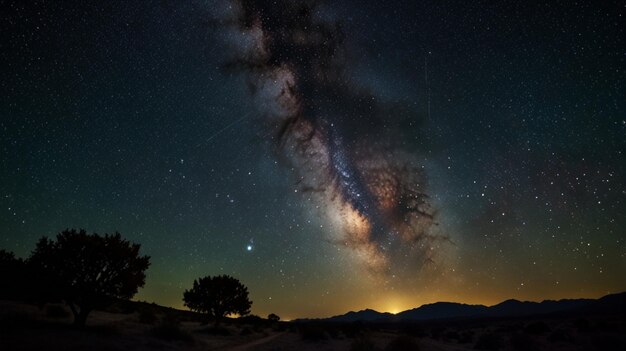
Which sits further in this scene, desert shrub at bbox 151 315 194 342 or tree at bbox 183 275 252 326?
tree at bbox 183 275 252 326

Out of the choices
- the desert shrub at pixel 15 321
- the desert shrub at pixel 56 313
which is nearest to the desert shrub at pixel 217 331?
the desert shrub at pixel 56 313

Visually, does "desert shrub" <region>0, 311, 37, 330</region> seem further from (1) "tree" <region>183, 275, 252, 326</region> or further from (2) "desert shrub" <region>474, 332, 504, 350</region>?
(2) "desert shrub" <region>474, 332, 504, 350</region>

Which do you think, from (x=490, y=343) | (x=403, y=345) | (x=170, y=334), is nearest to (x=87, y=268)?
(x=170, y=334)

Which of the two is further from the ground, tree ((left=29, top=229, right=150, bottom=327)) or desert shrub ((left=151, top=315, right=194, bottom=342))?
tree ((left=29, top=229, right=150, bottom=327))

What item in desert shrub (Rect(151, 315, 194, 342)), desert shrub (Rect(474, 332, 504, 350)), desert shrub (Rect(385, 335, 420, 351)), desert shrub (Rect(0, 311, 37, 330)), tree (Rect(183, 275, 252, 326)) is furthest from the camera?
tree (Rect(183, 275, 252, 326))

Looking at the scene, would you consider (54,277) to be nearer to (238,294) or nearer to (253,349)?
(253,349)

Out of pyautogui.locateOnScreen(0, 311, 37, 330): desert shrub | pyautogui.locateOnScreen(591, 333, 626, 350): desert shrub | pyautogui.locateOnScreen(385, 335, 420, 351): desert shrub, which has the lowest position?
pyautogui.locateOnScreen(591, 333, 626, 350): desert shrub

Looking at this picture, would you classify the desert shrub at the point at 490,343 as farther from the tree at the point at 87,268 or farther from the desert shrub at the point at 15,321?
the desert shrub at the point at 15,321

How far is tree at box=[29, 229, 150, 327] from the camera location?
16.6 metres

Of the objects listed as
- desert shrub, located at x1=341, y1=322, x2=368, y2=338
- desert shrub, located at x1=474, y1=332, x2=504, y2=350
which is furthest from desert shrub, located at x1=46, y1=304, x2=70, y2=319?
desert shrub, located at x1=474, y1=332, x2=504, y2=350

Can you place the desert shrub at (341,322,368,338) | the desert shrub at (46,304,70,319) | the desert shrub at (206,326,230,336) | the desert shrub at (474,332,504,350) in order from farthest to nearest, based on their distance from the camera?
the desert shrub at (341,322,368,338), the desert shrub at (206,326,230,336), the desert shrub at (474,332,504,350), the desert shrub at (46,304,70,319)

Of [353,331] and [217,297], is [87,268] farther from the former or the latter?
[353,331]

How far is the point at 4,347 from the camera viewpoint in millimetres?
11633

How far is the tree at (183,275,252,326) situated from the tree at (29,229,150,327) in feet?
48.6
